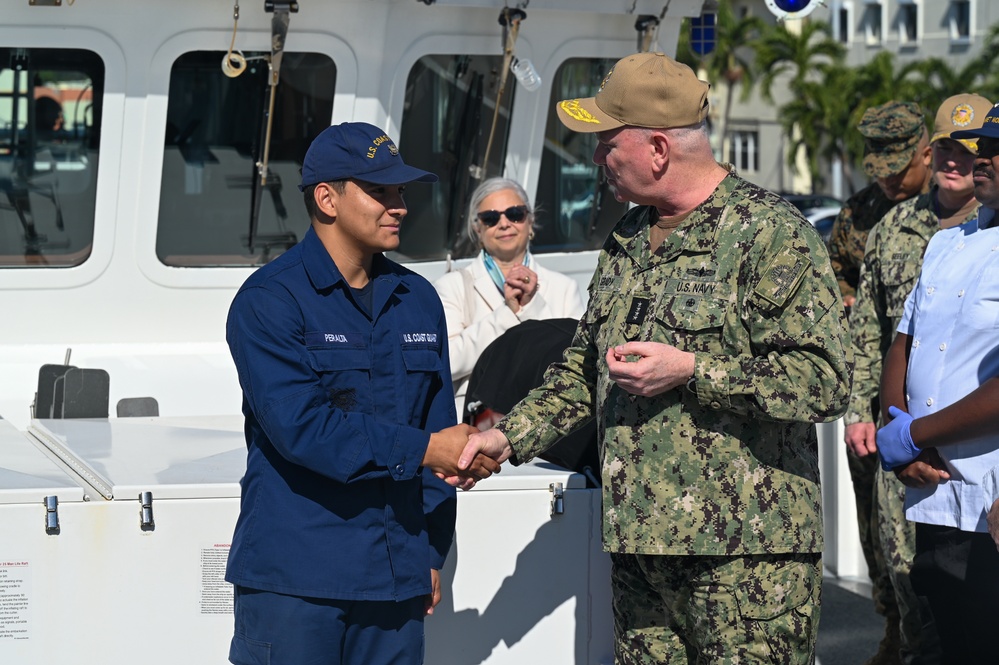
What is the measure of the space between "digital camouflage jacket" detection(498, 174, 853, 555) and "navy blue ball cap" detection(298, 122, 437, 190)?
2.10 feet

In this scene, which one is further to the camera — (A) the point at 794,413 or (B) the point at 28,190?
(B) the point at 28,190

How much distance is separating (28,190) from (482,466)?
3.23 metres

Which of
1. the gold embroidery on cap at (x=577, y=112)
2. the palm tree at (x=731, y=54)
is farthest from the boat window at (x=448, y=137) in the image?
the palm tree at (x=731, y=54)

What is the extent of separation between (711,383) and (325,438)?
87 centimetres

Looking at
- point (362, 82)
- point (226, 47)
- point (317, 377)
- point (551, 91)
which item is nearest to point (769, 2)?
point (551, 91)

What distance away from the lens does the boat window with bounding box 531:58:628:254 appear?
6.63 meters

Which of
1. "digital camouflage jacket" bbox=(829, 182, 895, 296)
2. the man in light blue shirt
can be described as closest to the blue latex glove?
the man in light blue shirt

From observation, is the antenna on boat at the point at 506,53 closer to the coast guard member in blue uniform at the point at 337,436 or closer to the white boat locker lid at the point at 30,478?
the white boat locker lid at the point at 30,478

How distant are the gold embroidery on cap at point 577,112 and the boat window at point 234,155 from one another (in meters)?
2.66

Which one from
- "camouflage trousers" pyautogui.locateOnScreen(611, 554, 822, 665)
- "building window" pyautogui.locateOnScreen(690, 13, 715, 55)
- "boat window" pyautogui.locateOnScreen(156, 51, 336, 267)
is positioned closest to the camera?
"camouflage trousers" pyautogui.locateOnScreen(611, 554, 822, 665)

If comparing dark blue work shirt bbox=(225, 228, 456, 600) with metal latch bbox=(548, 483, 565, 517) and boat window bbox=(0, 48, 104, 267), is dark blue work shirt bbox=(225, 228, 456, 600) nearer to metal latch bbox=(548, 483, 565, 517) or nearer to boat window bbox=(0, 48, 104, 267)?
metal latch bbox=(548, 483, 565, 517)

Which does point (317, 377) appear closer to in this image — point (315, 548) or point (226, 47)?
point (315, 548)

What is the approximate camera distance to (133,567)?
12.1 ft

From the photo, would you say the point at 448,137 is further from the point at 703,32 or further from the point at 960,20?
the point at 960,20
